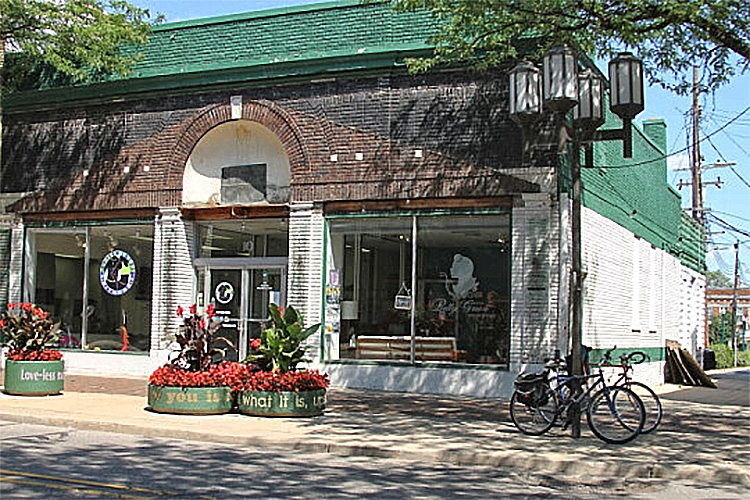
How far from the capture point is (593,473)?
1054 centimetres

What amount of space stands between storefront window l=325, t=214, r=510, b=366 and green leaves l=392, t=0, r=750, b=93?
11.1 feet

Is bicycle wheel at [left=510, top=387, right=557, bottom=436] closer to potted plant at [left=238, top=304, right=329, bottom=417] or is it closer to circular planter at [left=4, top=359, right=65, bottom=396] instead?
potted plant at [left=238, top=304, right=329, bottom=417]

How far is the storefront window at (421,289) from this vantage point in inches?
708

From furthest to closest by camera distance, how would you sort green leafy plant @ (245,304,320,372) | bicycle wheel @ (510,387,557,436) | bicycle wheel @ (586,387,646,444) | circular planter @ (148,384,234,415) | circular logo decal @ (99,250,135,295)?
1. circular logo decal @ (99,250,135,295)
2. green leafy plant @ (245,304,320,372)
3. circular planter @ (148,384,234,415)
4. bicycle wheel @ (510,387,557,436)
5. bicycle wheel @ (586,387,646,444)

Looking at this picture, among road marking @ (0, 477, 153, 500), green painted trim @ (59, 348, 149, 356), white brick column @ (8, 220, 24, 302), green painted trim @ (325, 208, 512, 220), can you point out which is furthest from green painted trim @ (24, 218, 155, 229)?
road marking @ (0, 477, 153, 500)

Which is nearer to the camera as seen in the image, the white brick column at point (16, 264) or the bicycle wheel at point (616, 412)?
the bicycle wheel at point (616, 412)

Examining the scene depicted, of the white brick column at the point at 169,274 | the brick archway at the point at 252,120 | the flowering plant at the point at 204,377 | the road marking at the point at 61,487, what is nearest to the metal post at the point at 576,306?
the flowering plant at the point at 204,377

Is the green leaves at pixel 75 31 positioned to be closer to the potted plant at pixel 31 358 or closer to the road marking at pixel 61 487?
the potted plant at pixel 31 358

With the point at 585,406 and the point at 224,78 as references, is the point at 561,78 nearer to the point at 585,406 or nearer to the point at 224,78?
the point at 585,406

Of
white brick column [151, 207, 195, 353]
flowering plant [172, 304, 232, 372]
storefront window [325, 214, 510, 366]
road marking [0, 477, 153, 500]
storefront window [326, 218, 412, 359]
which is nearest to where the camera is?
road marking [0, 477, 153, 500]

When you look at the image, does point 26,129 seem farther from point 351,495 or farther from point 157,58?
point 351,495

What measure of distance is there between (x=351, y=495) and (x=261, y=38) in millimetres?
13626

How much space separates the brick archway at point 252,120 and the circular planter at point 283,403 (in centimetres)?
650

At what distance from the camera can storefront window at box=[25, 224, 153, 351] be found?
21.3 meters
